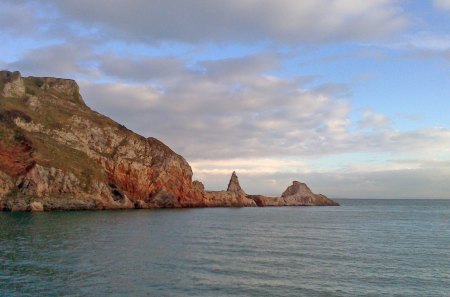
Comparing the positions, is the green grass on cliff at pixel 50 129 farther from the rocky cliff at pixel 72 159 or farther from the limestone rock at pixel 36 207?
the limestone rock at pixel 36 207

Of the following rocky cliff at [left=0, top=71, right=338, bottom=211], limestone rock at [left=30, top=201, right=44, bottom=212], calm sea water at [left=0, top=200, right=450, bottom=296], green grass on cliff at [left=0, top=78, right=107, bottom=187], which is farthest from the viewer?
green grass on cliff at [left=0, top=78, right=107, bottom=187]

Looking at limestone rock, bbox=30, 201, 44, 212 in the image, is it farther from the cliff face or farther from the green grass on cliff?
the green grass on cliff

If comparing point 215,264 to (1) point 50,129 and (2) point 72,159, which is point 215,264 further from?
(1) point 50,129

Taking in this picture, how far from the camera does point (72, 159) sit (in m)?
145

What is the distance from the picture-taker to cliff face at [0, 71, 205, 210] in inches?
5032

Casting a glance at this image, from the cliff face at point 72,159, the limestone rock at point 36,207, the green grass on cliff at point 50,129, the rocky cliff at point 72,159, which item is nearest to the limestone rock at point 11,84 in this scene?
the rocky cliff at point 72,159

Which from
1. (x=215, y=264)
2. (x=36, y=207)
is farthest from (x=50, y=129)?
(x=215, y=264)

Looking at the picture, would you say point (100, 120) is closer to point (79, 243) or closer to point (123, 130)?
point (123, 130)

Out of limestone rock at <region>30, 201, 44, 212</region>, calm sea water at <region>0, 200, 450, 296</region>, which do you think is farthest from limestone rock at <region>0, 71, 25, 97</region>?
calm sea water at <region>0, 200, 450, 296</region>

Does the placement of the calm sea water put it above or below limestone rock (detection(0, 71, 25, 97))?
below

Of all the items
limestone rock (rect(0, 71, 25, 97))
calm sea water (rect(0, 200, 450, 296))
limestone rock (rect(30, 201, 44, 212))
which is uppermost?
limestone rock (rect(0, 71, 25, 97))

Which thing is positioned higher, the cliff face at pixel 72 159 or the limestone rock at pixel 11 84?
the limestone rock at pixel 11 84

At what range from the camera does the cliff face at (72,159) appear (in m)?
128

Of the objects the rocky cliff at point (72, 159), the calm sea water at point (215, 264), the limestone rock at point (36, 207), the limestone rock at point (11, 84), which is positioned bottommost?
the calm sea water at point (215, 264)
